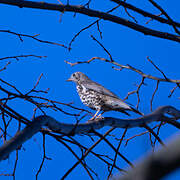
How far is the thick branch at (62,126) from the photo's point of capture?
581mm

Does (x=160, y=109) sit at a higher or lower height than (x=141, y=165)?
higher

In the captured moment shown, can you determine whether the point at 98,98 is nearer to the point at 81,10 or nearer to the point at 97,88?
the point at 97,88

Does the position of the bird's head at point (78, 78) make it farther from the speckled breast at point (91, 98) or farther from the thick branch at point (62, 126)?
the thick branch at point (62, 126)

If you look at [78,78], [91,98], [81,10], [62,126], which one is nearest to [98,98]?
[91,98]

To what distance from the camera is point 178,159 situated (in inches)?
9.8

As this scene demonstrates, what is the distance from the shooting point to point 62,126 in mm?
731

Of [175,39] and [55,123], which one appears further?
[175,39]

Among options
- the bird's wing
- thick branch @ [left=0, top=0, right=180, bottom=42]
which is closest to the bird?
the bird's wing

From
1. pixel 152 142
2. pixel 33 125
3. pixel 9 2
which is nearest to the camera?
pixel 33 125

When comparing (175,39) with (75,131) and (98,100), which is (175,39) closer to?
(75,131)

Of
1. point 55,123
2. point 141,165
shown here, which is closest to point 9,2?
point 55,123

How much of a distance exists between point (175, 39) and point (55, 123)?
529 millimetres

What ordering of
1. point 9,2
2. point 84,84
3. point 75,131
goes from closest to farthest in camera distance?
point 75,131 < point 9,2 < point 84,84

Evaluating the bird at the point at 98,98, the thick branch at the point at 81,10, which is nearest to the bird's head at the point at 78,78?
the bird at the point at 98,98
